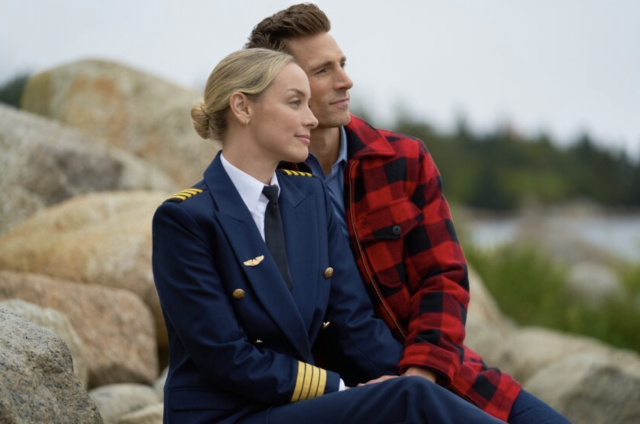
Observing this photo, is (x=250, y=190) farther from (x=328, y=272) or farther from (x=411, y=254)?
(x=411, y=254)

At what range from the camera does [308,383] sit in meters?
2.74

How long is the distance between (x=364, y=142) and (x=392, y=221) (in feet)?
1.08

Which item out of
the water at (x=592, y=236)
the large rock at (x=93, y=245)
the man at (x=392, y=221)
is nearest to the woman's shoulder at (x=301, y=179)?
the man at (x=392, y=221)

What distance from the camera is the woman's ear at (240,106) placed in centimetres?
290

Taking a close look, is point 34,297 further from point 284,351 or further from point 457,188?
point 457,188

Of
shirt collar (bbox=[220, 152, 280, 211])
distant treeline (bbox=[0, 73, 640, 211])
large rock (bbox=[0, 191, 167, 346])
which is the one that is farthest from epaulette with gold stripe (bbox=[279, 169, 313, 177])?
distant treeline (bbox=[0, 73, 640, 211])

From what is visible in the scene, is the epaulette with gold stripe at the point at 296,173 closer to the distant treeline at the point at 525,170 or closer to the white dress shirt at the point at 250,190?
the white dress shirt at the point at 250,190

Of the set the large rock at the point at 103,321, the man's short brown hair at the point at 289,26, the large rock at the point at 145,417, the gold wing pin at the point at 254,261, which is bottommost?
the large rock at the point at 103,321

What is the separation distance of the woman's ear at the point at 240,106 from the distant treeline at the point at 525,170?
2661 cm

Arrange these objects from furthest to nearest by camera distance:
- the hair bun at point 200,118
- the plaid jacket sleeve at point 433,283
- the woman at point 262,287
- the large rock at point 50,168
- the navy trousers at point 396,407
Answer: the large rock at point 50,168
the plaid jacket sleeve at point 433,283
the hair bun at point 200,118
the woman at point 262,287
the navy trousers at point 396,407

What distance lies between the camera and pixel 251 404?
275 cm

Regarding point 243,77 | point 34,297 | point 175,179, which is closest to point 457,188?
point 175,179

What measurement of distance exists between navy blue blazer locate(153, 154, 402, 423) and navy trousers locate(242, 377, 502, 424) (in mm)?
122

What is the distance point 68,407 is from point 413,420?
3.50ft
